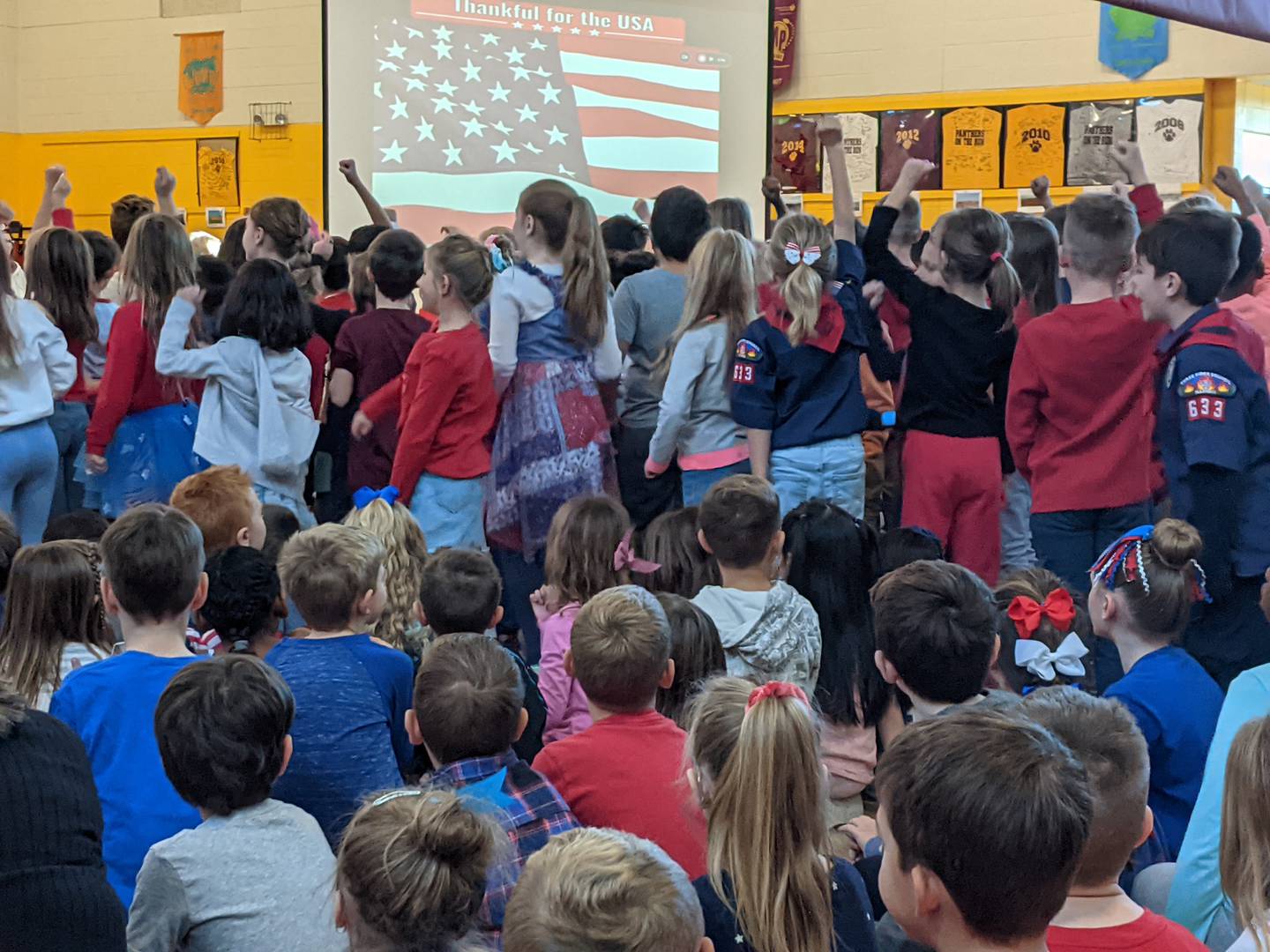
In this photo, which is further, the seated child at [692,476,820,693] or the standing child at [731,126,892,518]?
the standing child at [731,126,892,518]

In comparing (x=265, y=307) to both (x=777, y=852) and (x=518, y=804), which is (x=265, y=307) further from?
(x=777, y=852)

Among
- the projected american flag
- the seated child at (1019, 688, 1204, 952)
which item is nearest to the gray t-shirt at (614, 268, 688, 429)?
the seated child at (1019, 688, 1204, 952)

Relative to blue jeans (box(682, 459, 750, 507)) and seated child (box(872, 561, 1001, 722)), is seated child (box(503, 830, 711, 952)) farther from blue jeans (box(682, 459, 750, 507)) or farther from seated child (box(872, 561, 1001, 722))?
blue jeans (box(682, 459, 750, 507))

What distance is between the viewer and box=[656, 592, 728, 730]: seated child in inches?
107

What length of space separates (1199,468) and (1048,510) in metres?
0.62

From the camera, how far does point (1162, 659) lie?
8.75 feet

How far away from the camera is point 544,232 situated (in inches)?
164

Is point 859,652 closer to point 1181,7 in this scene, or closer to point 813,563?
point 813,563

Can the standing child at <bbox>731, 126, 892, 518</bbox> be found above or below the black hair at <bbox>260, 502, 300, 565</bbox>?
above

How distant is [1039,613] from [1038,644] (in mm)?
62

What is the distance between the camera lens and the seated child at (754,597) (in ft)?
9.80

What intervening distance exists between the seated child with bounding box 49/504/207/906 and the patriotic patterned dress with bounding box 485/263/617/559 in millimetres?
1687

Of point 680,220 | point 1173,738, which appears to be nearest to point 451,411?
point 680,220

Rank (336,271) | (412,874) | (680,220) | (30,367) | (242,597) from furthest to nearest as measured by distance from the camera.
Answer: (336,271), (680,220), (30,367), (242,597), (412,874)
